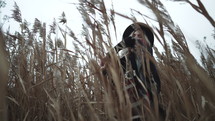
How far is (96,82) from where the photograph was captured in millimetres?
1371

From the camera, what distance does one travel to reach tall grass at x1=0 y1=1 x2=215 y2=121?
2.66ft

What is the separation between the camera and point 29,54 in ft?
6.68

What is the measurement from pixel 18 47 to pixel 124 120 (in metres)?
1.67

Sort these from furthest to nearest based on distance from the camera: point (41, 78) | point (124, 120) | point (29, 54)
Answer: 1. point (29, 54)
2. point (41, 78)
3. point (124, 120)

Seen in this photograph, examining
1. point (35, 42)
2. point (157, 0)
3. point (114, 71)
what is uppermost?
point (35, 42)

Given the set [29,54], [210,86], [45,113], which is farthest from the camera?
[29,54]

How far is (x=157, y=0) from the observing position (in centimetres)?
98

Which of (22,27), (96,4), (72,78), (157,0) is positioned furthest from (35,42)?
(157,0)

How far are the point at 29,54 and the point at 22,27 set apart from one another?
1.45 ft

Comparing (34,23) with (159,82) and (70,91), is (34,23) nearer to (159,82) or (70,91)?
(70,91)

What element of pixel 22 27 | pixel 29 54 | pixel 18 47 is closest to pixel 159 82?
pixel 29 54

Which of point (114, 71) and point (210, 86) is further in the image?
point (114, 71)

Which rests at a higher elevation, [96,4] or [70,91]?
[96,4]

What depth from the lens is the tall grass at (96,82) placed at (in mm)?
811
